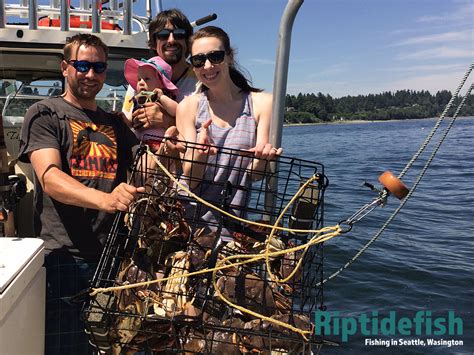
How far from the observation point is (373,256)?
910 centimetres

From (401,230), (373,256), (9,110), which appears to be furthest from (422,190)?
(9,110)

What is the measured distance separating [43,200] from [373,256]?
7332mm

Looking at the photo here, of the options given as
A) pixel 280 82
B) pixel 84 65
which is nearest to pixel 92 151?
pixel 84 65

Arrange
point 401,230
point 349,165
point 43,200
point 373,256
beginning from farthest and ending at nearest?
1. point 349,165
2. point 401,230
3. point 373,256
4. point 43,200

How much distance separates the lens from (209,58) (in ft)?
8.71

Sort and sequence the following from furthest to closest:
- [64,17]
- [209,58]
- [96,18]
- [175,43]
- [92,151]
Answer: [96,18]
[64,17]
[175,43]
[92,151]
[209,58]

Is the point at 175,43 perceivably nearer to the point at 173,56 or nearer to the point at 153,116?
the point at 173,56

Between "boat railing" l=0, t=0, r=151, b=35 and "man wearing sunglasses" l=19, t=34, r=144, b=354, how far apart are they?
245 cm

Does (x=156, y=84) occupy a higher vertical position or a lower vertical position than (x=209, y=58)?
lower

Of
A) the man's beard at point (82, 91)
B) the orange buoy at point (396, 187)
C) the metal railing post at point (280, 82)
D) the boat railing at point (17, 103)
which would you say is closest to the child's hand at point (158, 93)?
the man's beard at point (82, 91)

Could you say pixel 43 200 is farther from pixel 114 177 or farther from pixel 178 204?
pixel 178 204

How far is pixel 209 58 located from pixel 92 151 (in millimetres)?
820

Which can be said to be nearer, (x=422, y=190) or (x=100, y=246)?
(x=100, y=246)

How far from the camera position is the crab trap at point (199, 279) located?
192cm
